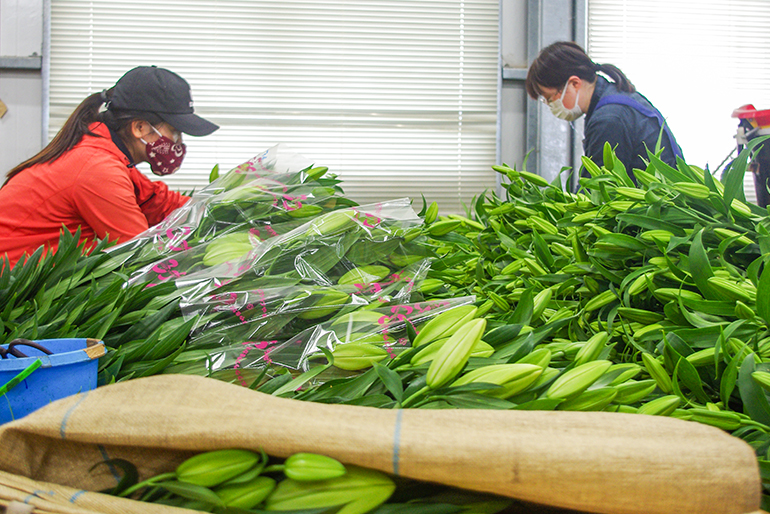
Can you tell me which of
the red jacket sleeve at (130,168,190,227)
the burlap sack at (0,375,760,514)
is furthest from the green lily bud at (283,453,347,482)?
the red jacket sleeve at (130,168,190,227)

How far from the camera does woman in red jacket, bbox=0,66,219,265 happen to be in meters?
1.17

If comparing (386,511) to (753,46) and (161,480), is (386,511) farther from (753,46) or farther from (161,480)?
(753,46)

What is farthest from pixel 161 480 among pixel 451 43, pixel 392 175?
pixel 451 43

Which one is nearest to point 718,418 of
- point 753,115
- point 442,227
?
point 442,227

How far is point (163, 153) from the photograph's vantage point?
4.99 feet

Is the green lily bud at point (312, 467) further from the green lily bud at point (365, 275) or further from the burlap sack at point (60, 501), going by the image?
the green lily bud at point (365, 275)

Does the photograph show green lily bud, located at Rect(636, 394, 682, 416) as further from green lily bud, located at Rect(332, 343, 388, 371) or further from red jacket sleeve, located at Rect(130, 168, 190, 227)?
red jacket sleeve, located at Rect(130, 168, 190, 227)

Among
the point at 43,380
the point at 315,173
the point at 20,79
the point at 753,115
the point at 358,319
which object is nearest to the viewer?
the point at 43,380

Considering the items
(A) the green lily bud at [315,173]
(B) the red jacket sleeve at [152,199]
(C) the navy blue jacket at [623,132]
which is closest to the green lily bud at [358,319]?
(A) the green lily bud at [315,173]

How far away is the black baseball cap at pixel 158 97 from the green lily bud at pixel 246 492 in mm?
1334

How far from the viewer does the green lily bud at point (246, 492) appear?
0.34 m

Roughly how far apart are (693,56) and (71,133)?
305cm

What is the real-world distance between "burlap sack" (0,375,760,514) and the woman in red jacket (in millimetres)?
686

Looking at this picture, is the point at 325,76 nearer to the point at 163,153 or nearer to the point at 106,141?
the point at 163,153
